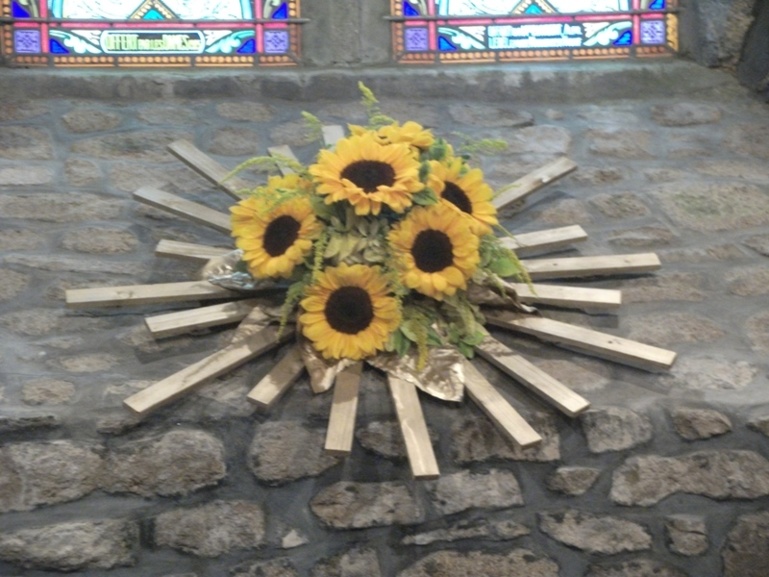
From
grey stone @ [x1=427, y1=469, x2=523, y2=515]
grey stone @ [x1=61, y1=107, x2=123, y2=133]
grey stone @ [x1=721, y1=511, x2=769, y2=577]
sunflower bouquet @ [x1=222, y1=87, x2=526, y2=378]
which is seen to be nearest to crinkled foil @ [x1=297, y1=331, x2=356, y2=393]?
sunflower bouquet @ [x1=222, y1=87, x2=526, y2=378]

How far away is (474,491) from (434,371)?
204 mm

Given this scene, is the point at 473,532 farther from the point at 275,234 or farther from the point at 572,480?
the point at 275,234

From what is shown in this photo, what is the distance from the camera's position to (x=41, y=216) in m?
2.03

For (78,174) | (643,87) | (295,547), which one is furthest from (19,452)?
(643,87)

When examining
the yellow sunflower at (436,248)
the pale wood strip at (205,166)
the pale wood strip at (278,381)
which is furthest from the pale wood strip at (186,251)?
the yellow sunflower at (436,248)

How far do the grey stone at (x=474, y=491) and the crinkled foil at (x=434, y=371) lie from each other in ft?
0.43

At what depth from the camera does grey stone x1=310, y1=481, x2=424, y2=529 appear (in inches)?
63.2

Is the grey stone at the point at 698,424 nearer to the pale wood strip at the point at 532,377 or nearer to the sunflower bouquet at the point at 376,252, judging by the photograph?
the pale wood strip at the point at 532,377

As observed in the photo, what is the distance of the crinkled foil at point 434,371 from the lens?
167cm

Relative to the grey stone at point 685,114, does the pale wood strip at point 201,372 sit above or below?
below

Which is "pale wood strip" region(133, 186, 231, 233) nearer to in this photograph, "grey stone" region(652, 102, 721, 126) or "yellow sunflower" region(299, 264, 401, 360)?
"yellow sunflower" region(299, 264, 401, 360)

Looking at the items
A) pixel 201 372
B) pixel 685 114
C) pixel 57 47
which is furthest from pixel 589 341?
pixel 57 47

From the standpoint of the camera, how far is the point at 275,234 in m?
1.72

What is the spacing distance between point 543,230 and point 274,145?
2.05 feet
